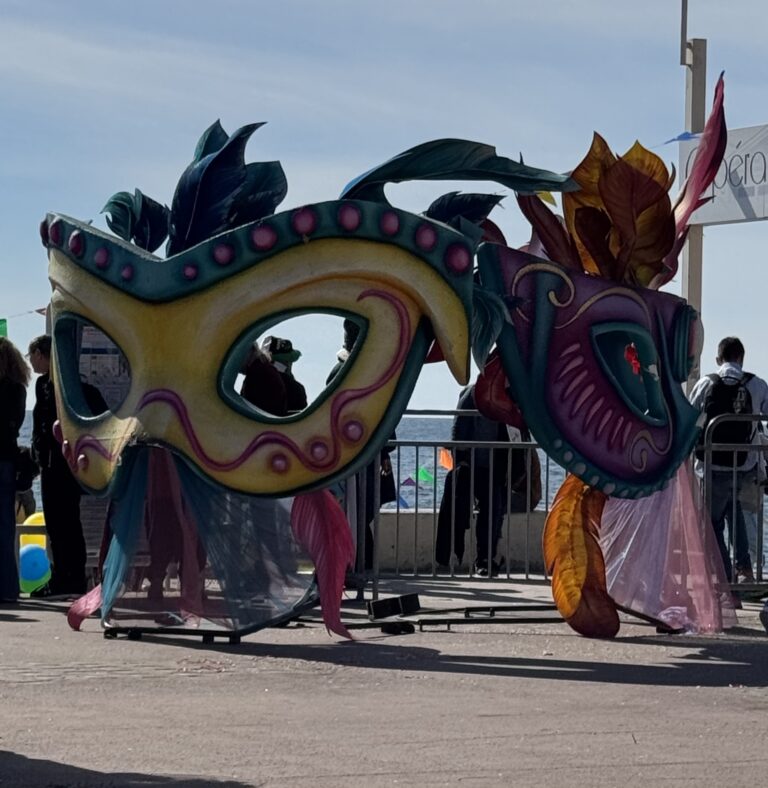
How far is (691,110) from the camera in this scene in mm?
18516

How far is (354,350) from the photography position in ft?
36.2

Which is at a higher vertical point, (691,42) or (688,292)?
(691,42)

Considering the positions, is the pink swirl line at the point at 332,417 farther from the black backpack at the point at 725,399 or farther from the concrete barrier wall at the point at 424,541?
the concrete barrier wall at the point at 424,541

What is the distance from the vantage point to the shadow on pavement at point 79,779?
696 cm

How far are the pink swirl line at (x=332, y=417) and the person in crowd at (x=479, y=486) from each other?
4653mm

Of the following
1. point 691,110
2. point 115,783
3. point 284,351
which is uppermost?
point 691,110

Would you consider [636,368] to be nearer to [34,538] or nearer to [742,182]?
[742,182]

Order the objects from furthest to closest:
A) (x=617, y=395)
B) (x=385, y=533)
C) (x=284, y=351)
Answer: (x=385, y=533) → (x=284, y=351) → (x=617, y=395)

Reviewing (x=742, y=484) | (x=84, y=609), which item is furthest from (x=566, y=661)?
(x=742, y=484)

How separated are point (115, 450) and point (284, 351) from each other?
358cm

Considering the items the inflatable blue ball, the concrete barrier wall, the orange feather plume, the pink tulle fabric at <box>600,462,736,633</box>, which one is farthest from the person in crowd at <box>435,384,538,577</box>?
the inflatable blue ball

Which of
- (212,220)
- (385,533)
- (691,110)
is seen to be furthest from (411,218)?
(691,110)

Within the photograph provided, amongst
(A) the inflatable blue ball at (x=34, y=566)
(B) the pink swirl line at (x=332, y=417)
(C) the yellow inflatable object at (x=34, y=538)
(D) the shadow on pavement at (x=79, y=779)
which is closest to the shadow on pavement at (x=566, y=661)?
(B) the pink swirl line at (x=332, y=417)

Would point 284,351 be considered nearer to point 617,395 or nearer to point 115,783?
point 617,395
